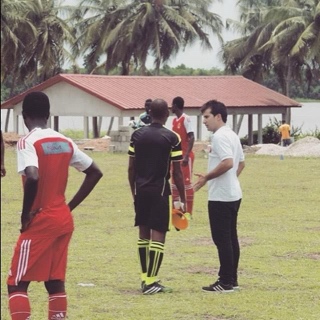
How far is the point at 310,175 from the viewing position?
24344mm

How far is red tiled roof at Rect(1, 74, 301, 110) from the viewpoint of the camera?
4353 cm

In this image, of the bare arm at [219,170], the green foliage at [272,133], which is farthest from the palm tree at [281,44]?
the bare arm at [219,170]

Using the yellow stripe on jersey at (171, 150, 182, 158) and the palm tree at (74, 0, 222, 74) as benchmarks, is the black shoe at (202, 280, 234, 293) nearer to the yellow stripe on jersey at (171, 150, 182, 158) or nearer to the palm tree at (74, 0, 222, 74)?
the yellow stripe on jersey at (171, 150, 182, 158)

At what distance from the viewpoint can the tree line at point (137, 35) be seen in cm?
5691

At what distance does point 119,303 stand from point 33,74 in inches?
2162

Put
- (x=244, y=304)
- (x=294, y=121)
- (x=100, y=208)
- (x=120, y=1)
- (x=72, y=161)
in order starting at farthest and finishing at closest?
(x=294, y=121) → (x=120, y=1) → (x=100, y=208) → (x=244, y=304) → (x=72, y=161)

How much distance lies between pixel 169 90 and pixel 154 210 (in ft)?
124

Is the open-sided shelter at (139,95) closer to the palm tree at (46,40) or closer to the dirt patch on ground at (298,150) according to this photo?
the dirt patch on ground at (298,150)

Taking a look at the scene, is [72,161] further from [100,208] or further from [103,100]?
[103,100]

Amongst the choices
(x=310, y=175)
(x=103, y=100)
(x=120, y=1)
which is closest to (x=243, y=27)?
(x=120, y=1)

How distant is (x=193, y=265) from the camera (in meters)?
10.1

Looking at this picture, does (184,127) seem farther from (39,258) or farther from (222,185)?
(39,258)

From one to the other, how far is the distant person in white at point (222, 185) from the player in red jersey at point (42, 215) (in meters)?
2.31

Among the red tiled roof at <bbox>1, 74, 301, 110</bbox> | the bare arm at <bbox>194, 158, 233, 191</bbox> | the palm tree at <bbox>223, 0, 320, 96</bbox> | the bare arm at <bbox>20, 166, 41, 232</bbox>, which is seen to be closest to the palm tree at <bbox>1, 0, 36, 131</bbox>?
the red tiled roof at <bbox>1, 74, 301, 110</bbox>
